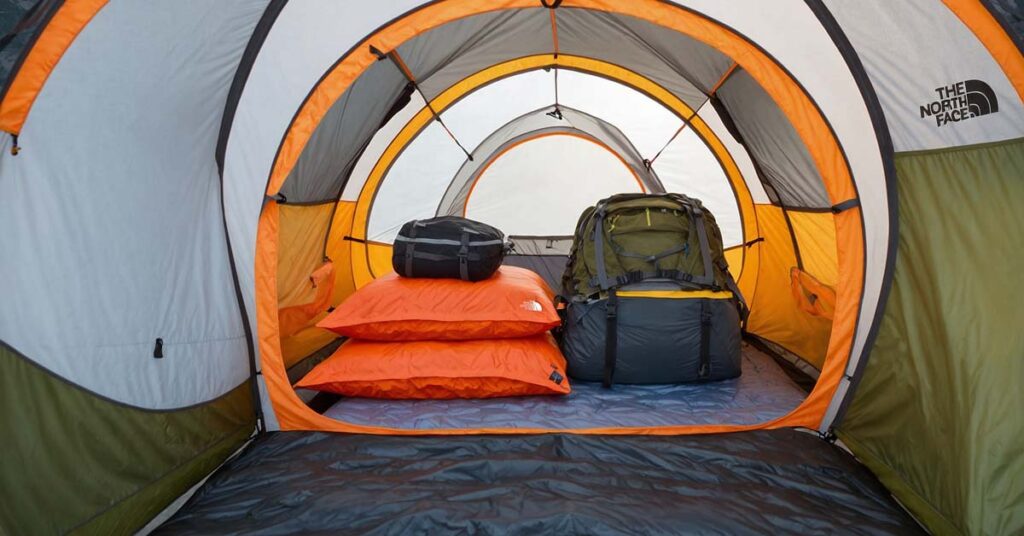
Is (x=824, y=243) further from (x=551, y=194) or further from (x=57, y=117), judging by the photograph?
(x=57, y=117)

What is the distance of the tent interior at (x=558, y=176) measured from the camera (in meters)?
2.86

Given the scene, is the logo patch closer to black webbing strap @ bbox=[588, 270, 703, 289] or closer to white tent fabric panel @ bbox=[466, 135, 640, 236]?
black webbing strap @ bbox=[588, 270, 703, 289]

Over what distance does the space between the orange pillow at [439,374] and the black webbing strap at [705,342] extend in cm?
74

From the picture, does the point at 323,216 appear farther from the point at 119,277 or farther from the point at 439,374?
the point at 119,277

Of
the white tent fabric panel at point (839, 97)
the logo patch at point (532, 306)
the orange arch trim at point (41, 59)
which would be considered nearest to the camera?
the orange arch trim at point (41, 59)

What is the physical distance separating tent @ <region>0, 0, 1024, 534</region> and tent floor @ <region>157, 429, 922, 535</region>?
120mm

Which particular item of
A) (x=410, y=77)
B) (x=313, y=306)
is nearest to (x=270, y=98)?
(x=410, y=77)

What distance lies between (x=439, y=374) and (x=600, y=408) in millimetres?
767

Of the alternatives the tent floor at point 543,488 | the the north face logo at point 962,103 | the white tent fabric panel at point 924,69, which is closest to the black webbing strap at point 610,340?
the tent floor at point 543,488

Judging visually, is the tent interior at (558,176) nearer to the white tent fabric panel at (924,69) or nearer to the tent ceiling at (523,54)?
the tent ceiling at (523,54)

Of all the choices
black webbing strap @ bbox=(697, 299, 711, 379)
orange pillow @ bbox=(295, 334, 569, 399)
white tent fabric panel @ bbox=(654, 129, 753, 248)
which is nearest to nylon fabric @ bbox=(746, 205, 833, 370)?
white tent fabric panel @ bbox=(654, 129, 753, 248)

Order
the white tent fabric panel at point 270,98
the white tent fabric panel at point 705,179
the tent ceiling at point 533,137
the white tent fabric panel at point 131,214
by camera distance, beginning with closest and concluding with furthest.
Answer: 1. the white tent fabric panel at point 131,214
2. the white tent fabric panel at point 270,98
3. the white tent fabric panel at point 705,179
4. the tent ceiling at point 533,137

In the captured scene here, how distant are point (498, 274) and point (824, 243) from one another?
1.73 m

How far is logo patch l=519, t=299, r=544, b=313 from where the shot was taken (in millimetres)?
2965
